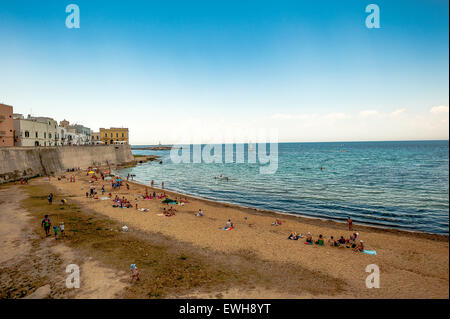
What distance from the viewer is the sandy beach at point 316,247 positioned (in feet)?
37.0

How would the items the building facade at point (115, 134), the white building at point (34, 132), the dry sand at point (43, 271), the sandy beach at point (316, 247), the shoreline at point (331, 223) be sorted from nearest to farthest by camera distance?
1. the dry sand at point (43, 271)
2. the sandy beach at point (316, 247)
3. the shoreline at point (331, 223)
4. the white building at point (34, 132)
5. the building facade at point (115, 134)

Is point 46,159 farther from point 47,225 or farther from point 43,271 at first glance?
point 43,271

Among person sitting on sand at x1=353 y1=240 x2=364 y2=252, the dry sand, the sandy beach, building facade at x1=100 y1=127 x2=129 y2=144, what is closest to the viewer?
the dry sand

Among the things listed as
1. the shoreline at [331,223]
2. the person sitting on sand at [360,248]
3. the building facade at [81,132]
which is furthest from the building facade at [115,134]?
the person sitting on sand at [360,248]

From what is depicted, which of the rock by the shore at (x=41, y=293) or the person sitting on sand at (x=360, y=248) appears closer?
the rock by the shore at (x=41, y=293)

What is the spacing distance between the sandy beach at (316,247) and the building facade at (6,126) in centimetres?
3353

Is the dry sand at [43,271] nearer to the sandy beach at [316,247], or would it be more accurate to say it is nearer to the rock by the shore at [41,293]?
the rock by the shore at [41,293]

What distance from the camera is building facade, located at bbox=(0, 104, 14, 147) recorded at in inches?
1754

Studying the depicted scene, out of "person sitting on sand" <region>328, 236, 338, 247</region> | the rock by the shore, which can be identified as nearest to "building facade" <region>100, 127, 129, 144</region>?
the rock by the shore

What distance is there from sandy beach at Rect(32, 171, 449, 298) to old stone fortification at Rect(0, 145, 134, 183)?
24489mm

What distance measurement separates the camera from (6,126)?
45.6 m

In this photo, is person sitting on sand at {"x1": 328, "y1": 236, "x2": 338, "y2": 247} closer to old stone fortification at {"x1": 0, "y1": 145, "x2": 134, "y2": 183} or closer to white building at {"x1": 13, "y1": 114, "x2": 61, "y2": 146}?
old stone fortification at {"x1": 0, "y1": 145, "x2": 134, "y2": 183}

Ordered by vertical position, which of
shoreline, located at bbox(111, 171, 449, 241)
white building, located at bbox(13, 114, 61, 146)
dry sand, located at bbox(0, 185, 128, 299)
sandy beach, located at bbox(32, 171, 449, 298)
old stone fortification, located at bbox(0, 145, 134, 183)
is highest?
white building, located at bbox(13, 114, 61, 146)
